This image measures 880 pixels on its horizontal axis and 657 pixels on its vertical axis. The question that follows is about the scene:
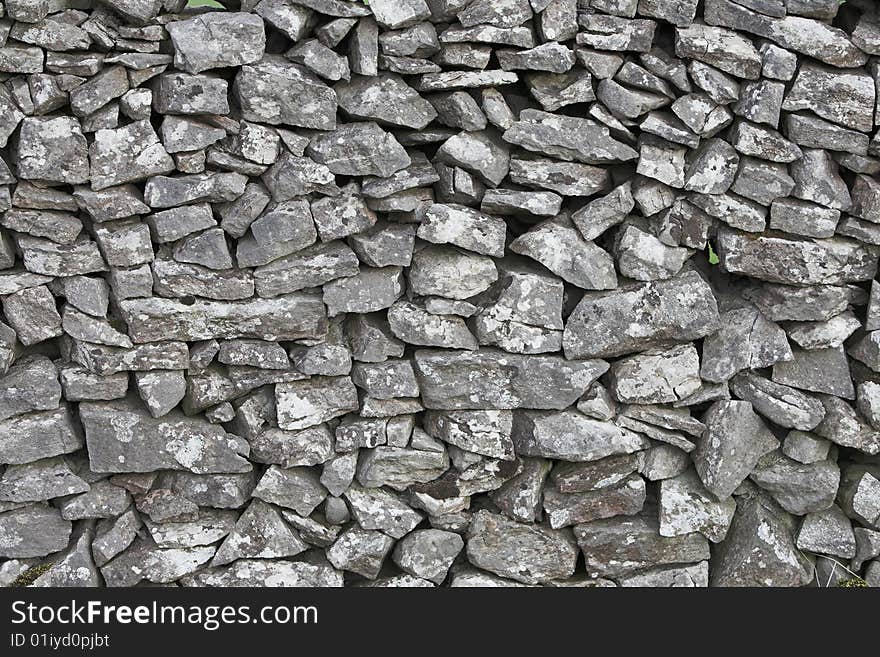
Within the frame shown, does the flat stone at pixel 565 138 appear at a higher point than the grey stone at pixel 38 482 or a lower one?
higher

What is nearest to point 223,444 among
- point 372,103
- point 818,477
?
point 372,103

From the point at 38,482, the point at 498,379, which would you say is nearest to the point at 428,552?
the point at 498,379

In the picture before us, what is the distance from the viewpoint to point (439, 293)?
16.7 feet

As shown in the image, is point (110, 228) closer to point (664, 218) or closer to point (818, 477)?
point (664, 218)

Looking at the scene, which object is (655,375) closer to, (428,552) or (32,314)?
(428,552)

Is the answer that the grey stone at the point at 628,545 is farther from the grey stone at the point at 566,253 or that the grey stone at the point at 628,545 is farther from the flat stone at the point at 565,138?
the flat stone at the point at 565,138

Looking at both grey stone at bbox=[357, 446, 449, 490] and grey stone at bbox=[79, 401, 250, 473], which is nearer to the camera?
grey stone at bbox=[79, 401, 250, 473]

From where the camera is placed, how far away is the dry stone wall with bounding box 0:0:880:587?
4793 millimetres

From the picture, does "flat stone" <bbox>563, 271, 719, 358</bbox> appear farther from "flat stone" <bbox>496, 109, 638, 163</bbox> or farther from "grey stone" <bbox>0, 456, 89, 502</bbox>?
"grey stone" <bbox>0, 456, 89, 502</bbox>

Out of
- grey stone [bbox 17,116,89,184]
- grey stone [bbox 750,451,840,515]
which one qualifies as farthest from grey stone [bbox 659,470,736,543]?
grey stone [bbox 17,116,89,184]

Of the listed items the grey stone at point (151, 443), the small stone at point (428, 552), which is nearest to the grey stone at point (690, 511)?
the small stone at point (428, 552)

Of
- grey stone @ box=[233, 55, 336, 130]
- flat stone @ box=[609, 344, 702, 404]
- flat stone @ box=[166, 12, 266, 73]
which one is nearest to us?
flat stone @ box=[166, 12, 266, 73]

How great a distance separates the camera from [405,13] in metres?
4.77

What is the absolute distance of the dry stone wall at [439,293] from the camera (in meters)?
4.79
